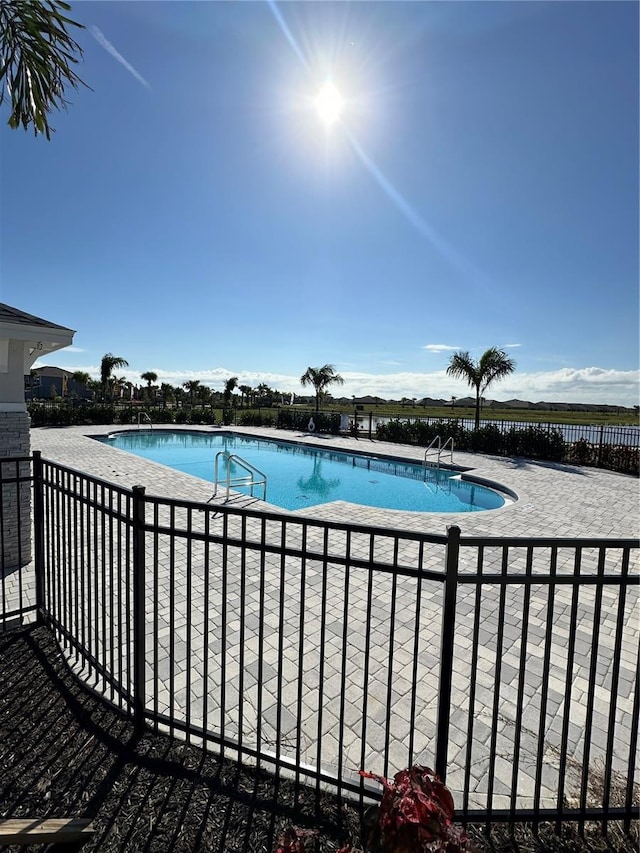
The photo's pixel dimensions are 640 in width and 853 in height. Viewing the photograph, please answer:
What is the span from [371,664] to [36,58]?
6.03 meters

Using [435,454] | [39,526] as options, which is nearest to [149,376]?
[435,454]

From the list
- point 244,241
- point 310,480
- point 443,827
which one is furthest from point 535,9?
point 310,480

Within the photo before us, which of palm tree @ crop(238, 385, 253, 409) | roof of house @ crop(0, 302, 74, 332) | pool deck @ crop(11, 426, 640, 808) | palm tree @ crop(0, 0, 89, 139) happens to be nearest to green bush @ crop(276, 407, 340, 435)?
pool deck @ crop(11, 426, 640, 808)

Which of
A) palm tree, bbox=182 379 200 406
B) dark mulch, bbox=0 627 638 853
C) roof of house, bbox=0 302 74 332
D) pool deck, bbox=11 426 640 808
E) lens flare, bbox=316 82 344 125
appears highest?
lens flare, bbox=316 82 344 125

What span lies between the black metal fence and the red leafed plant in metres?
0.59

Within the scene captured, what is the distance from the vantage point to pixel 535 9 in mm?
4820

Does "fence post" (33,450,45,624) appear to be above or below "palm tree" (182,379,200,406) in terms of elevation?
below

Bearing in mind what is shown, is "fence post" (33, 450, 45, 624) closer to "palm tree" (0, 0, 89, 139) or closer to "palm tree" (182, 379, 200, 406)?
"palm tree" (0, 0, 89, 139)

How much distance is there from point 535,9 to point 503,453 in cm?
1314

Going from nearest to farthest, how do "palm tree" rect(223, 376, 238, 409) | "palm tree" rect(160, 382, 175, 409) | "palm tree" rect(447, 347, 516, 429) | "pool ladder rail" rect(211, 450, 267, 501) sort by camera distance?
"pool ladder rail" rect(211, 450, 267, 501)
"palm tree" rect(447, 347, 516, 429)
"palm tree" rect(223, 376, 238, 409)
"palm tree" rect(160, 382, 175, 409)

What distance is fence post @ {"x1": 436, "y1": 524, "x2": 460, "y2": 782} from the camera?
1689 millimetres

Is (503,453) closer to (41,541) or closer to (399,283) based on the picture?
(399,283)

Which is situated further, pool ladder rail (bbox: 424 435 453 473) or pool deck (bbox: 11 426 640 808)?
pool ladder rail (bbox: 424 435 453 473)

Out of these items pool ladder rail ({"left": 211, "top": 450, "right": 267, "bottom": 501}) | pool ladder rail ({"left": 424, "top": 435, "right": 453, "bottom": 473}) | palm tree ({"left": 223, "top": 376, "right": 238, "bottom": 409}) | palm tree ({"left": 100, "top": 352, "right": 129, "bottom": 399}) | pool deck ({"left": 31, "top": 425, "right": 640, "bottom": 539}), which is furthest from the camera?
palm tree ({"left": 223, "top": 376, "right": 238, "bottom": 409})
